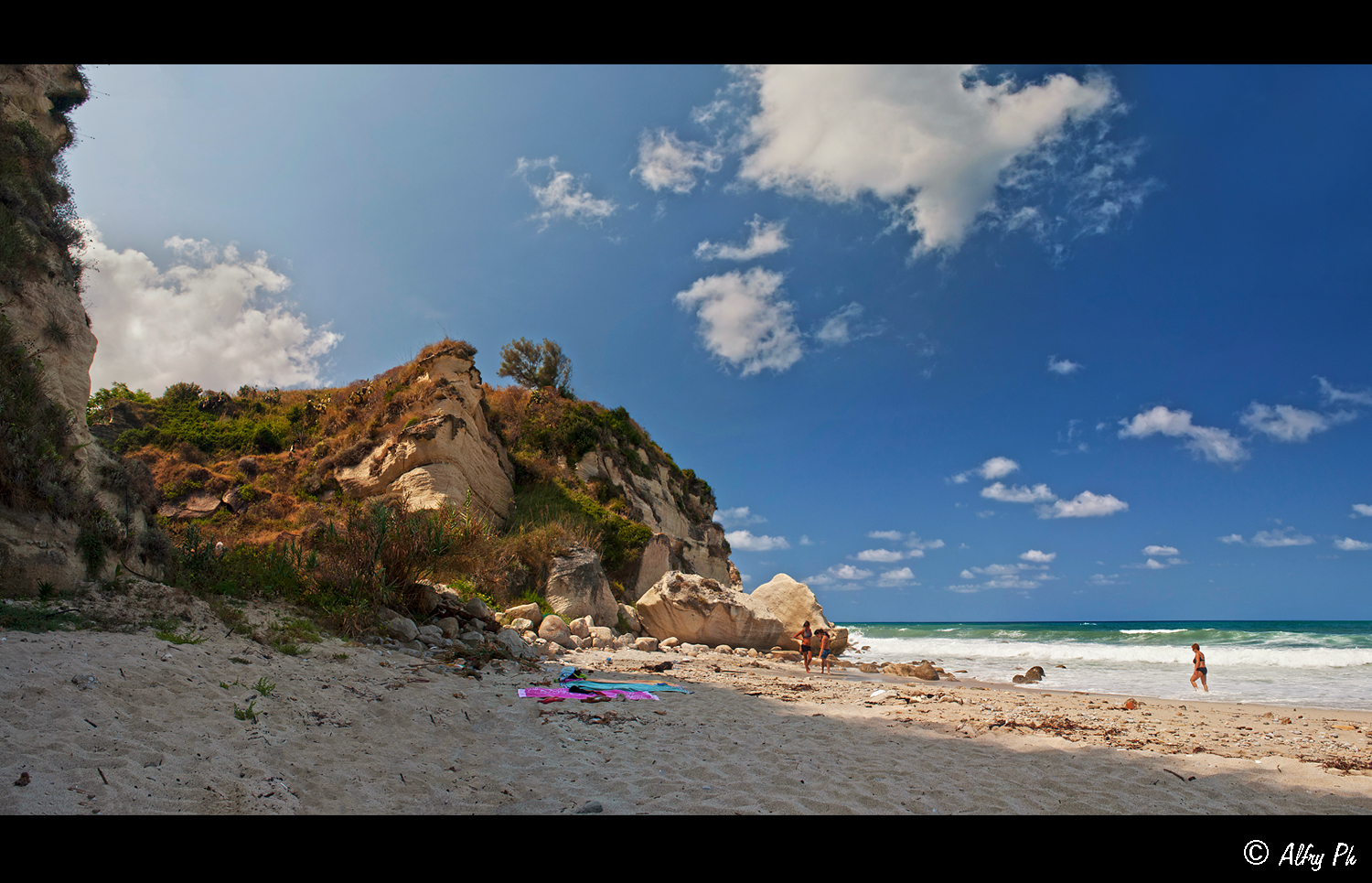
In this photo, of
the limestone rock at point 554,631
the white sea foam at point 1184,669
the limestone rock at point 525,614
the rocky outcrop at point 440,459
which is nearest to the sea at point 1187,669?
the white sea foam at point 1184,669

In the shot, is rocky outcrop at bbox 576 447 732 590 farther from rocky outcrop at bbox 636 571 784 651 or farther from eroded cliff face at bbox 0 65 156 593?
eroded cliff face at bbox 0 65 156 593

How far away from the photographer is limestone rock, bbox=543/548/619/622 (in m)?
15.3

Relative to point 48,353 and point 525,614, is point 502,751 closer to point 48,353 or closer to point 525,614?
point 525,614

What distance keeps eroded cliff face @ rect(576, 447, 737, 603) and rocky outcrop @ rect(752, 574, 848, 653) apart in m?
4.03

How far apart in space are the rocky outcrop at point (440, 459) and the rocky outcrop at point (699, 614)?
21.3 feet

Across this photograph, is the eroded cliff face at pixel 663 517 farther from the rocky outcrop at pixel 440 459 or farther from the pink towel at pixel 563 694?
the pink towel at pixel 563 694

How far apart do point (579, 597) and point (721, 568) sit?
1508cm

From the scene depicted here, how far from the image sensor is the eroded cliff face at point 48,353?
5.95 m

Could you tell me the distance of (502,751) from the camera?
4.86m

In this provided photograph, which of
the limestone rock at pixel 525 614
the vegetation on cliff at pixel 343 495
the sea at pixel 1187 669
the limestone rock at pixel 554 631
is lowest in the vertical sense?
the sea at pixel 1187 669

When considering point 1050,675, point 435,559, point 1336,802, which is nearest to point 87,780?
point 435,559

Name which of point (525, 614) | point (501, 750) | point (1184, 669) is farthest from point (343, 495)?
point (1184, 669)
